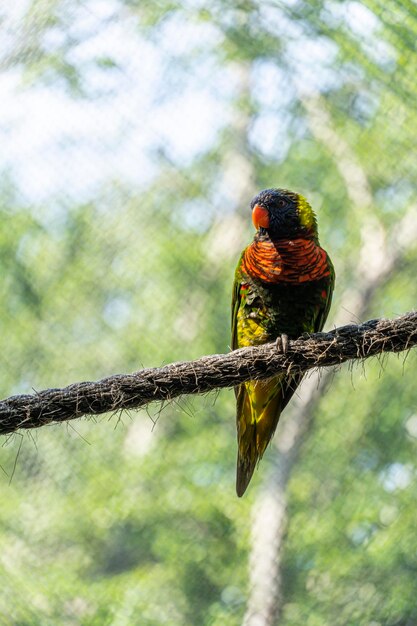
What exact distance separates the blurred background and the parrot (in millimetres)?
672

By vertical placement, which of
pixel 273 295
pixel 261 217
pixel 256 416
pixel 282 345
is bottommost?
pixel 282 345

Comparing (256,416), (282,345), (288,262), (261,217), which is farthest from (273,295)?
(282,345)

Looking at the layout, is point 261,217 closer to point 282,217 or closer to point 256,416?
point 282,217

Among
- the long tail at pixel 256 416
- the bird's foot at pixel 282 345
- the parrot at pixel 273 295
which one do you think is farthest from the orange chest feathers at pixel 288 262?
the bird's foot at pixel 282 345

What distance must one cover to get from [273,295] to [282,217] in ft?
0.93

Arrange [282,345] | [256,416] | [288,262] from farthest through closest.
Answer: [256,416], [288,262], [282,345]

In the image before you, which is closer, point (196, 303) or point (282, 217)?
point (282, 217)

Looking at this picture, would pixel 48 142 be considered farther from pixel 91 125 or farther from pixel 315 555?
pixel 315 555

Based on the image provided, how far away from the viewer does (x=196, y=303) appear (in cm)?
367

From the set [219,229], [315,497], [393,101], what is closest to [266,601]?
[315,497]

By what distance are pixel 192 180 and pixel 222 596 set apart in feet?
6.37

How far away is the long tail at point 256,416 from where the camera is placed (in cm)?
271

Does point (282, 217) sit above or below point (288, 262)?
above

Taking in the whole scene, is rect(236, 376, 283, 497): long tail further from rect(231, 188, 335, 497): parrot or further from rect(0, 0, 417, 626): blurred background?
rect(0, 0, 417, 626): blurred background
